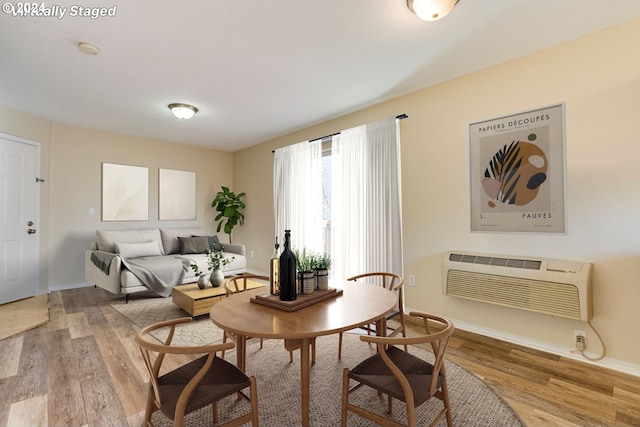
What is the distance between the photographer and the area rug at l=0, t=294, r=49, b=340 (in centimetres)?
298

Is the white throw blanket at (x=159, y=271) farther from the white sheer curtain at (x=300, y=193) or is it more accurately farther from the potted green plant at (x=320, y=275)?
the potted green plant at (x=320, y=275)

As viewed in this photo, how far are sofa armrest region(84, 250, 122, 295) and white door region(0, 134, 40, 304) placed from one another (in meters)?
0.61

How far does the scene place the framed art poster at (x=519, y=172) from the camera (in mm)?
2504

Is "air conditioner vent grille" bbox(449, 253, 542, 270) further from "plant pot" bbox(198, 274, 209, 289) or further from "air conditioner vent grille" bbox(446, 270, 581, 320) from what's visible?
"plant pot" bbox(198, 274, 209, 289)

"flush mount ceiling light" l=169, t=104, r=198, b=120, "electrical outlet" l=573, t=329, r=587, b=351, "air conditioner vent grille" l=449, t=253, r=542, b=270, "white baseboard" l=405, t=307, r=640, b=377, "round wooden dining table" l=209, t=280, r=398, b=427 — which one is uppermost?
"flush mount ceiling light" l=169, t=104, r=198, b=120

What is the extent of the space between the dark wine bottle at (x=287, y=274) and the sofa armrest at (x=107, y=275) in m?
3.26

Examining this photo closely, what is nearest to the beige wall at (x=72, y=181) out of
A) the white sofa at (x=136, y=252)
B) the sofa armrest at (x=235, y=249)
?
the white sofa at (x=136, y=252)

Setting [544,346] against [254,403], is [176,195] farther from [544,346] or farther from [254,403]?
[544,346]

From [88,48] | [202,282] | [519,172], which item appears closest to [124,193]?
[202,282]

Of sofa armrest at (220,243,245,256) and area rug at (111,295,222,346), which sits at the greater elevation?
sofa armrest at (220,243,245,256)

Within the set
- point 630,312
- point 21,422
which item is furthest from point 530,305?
point 21,422

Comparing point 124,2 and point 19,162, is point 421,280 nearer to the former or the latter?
point 124,2

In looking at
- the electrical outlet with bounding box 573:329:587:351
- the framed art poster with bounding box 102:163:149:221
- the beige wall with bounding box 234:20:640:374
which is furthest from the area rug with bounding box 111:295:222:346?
the electrical outlet with bounding box 573:329:587:351

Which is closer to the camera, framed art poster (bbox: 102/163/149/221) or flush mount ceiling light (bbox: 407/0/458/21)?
flush mount ceiling light (bbox: 407/0/458/21)
